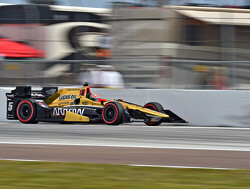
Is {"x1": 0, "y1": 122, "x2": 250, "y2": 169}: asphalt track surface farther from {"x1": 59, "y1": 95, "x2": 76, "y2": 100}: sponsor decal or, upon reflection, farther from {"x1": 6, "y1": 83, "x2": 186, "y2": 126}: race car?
{"x1": 59, "y1": 95, "x2": 76, "y2": 100}: sponsor decal

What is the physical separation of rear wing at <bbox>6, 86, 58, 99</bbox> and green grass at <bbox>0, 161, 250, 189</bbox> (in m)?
6.47

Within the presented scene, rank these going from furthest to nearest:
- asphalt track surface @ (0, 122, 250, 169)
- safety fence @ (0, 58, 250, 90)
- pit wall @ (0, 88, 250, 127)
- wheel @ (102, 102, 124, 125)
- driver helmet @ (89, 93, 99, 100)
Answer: driver helmet @ (89, 93, 99, 100), safety fence @ (0, 58, 250, 90), pit wall @ (0, 88, 250, 127), wheel @ (102, 102, 124, 125), asphalt track surface @ (0, 122, 250, 169)

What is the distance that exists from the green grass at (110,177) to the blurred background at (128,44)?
620cm

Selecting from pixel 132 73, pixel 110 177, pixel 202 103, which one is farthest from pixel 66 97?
pixel 110 177

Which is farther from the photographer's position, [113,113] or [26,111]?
[26,111]

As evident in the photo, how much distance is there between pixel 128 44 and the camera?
12.8 metres

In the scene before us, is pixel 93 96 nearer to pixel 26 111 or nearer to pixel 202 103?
A: pixel 26 111

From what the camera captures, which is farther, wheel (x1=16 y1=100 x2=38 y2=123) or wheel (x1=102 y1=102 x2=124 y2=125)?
wheel (x1=16 y1=100 x2=38 y2=123)

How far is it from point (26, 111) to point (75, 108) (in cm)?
138

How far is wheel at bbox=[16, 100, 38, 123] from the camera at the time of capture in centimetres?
1206

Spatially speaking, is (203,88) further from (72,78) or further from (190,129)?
(72,78)

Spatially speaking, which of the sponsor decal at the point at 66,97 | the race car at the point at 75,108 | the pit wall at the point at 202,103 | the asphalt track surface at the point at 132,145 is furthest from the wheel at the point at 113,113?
the pit wall at the point at 202,103

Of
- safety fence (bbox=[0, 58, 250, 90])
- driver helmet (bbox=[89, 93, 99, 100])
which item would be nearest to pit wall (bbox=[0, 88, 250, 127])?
safety fence (bbox=[0, 58, 250, 90])

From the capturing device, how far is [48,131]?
33.6 feet
